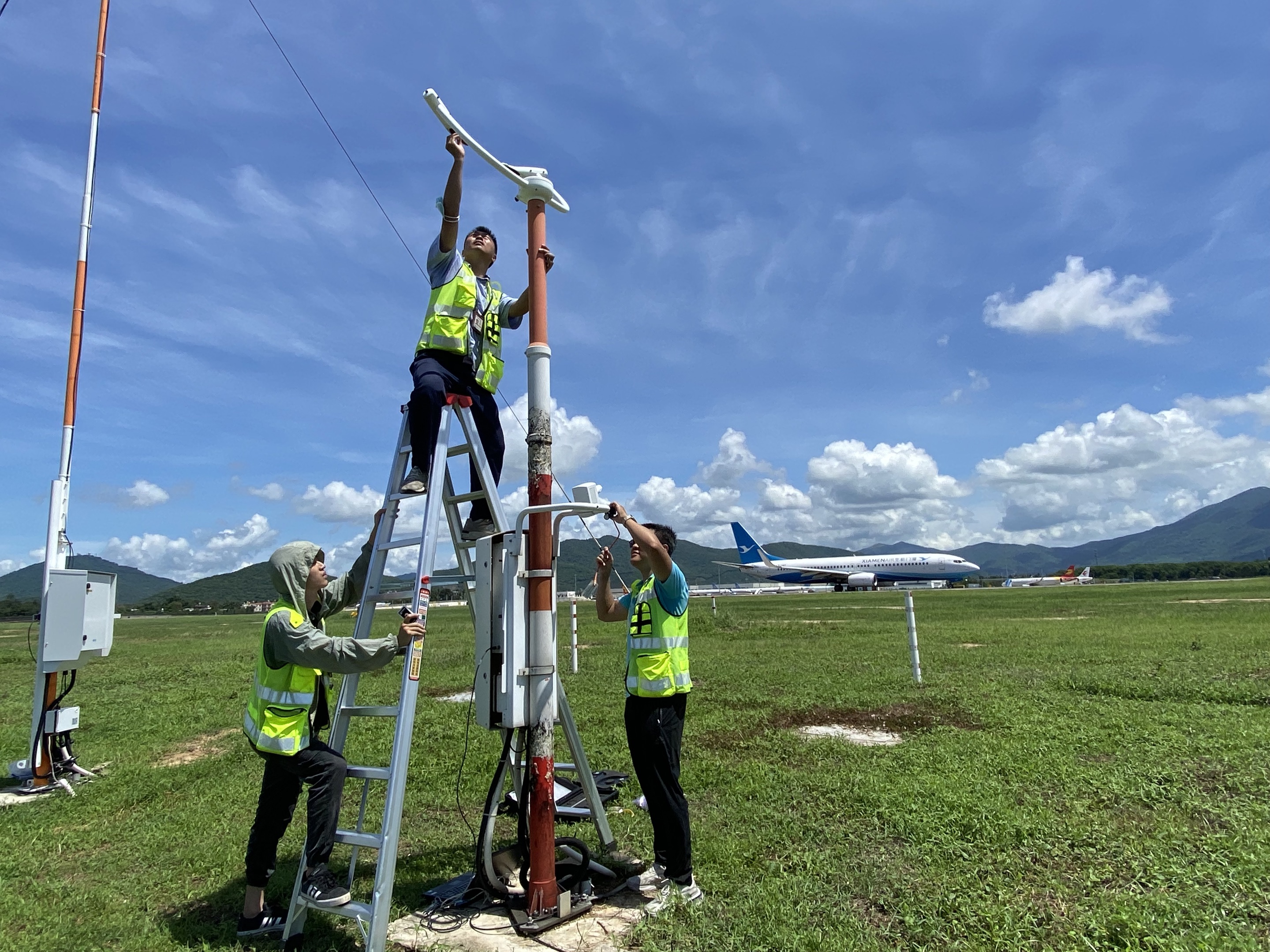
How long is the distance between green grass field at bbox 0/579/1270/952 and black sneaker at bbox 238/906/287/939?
106mm

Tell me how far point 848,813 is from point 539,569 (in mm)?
3574

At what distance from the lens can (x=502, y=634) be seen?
174 inches

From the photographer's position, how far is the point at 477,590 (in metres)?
4.49

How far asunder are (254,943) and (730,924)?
281 centimetres

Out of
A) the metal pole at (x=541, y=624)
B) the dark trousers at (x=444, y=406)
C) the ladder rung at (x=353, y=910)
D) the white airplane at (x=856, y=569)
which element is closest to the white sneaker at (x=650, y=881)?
the metal pole at (x=541, y=624)

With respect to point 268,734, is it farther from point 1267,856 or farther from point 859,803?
point 1267,856

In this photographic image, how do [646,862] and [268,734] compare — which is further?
[646,862]

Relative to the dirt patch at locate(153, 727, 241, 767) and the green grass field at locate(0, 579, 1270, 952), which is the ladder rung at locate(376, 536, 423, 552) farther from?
the dirt patch at locate(153, 727, 241, 767)

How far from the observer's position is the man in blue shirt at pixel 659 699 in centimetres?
Answer: 457

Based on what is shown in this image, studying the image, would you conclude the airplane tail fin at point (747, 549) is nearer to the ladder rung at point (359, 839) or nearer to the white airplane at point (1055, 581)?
the white airplane at point (1055, 581)

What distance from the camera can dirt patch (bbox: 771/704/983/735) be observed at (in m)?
9.05

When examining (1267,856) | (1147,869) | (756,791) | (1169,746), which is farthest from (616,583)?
(1169,746)

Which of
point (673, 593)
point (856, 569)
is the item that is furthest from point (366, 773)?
point (856, 569)

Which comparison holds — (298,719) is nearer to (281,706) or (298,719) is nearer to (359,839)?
(281,706)
